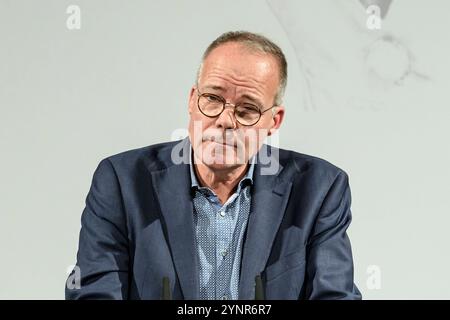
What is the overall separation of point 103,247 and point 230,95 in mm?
422

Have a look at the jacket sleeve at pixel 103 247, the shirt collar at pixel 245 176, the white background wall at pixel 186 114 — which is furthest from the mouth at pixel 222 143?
the white background wall at pixel 186 114

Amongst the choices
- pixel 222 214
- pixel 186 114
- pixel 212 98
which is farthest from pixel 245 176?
pixel 186 114

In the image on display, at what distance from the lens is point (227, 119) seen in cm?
168

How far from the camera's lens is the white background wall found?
2.09 meters

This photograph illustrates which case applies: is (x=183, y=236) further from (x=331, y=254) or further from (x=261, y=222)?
(x=331, y=254)

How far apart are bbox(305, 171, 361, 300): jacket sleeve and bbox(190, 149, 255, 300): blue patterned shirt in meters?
0.16

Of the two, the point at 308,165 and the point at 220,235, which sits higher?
the point at 308,165

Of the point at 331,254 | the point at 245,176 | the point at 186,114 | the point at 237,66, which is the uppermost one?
the point at 237,66

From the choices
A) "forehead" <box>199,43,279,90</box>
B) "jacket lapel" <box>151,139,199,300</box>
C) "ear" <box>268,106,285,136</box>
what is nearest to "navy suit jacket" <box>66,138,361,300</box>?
"jacket lapel" <box>151,139,199,300</box>

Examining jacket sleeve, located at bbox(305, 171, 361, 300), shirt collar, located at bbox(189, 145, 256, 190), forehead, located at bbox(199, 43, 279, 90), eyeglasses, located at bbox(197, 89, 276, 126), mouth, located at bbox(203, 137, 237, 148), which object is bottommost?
jacket sleeve, located at bbox(305, 171, 361, 300)

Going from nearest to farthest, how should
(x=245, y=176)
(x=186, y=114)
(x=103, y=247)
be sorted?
(x=103, y=247)
(x=245, y=176)
(x=186, y=114)

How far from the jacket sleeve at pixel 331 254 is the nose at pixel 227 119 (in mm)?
285

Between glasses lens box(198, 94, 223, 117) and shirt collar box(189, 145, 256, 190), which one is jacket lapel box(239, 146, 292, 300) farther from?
glasses lens box(198, 94, 223, 117)
